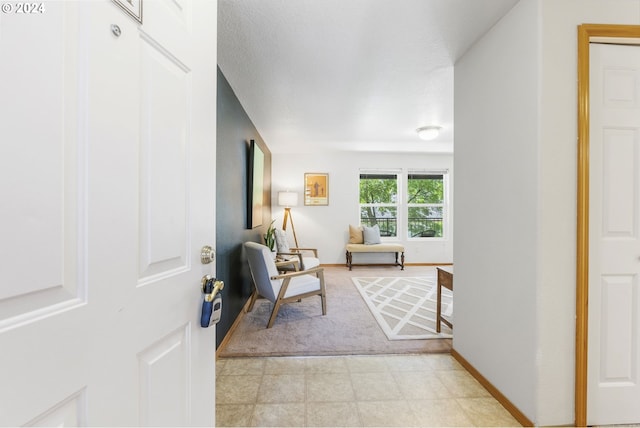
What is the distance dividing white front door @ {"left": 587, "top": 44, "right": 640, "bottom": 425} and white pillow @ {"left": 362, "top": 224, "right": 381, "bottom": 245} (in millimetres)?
4051

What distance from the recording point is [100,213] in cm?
53

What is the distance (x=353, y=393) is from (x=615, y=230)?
175 cm

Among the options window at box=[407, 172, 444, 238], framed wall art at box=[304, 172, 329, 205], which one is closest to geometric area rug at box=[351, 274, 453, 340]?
Result: window at box=[407, 172, 444, 238]

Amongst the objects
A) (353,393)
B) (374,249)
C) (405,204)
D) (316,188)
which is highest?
(316,188)

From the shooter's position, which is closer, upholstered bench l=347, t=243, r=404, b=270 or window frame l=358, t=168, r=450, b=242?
upholstered bench l=347, t=243, r=404, b=270

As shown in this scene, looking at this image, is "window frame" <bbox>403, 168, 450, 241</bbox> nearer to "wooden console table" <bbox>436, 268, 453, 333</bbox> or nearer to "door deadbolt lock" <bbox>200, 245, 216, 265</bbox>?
"wooden console table" <bbox>436, 268, 453, 333</bbox>

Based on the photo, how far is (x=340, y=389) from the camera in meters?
1.68

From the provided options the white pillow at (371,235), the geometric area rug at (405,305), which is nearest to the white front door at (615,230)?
the geometric area rug at (405,305)

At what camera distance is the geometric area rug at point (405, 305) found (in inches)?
98.0

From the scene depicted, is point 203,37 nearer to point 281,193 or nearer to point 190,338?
point 190,338

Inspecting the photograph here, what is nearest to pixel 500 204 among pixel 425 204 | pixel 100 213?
pixel 100 213

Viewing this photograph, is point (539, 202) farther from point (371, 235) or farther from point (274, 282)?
point (371, 235)

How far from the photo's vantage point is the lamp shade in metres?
5.11

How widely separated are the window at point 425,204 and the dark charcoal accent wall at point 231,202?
3.83 m
